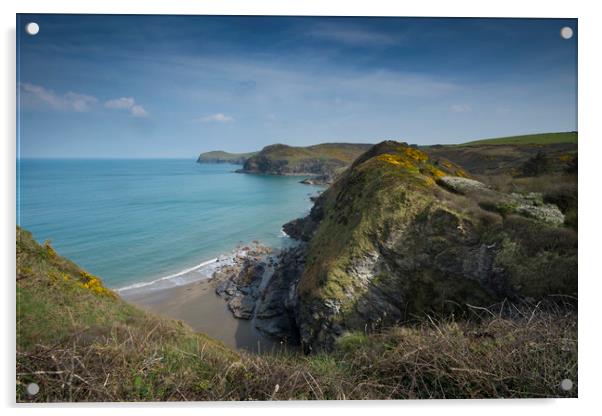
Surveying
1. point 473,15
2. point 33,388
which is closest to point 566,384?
point 473,15

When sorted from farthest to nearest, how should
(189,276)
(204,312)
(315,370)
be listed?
(189,276) → (204,312) → (315,370)

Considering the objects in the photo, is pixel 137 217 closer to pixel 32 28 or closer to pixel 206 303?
pixel 206 303

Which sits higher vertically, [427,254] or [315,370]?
[427,254]

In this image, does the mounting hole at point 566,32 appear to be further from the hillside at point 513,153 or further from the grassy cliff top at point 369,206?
the grassy cliff top at point 369,206

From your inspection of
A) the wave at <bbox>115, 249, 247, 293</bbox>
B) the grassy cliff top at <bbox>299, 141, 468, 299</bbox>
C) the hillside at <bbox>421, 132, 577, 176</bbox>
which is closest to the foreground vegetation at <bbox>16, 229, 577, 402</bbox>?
the hillside at <bbox>421, 132, 577, 176</bbox>

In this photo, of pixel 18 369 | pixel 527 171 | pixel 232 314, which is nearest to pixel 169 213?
pixel 232 314

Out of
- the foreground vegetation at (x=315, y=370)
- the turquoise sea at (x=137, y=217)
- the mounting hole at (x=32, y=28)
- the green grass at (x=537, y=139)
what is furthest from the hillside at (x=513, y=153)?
the mounting hole at (x=32, y=28)
